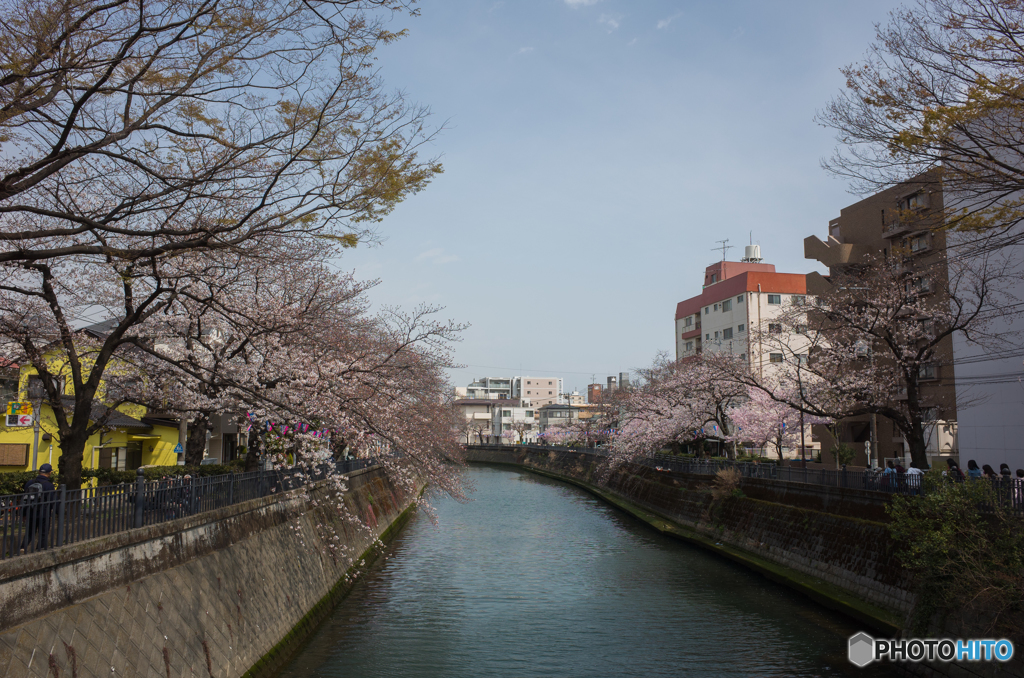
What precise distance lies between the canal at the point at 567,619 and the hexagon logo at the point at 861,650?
0.23 meters

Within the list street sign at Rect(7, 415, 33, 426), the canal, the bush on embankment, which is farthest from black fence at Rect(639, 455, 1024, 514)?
street sign at Rect(7, 415, 33, 426)

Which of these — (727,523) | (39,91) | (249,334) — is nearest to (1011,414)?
(727,523)

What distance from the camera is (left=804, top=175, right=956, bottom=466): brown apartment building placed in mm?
31219

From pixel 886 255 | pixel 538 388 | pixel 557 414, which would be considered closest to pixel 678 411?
pixel 886 255

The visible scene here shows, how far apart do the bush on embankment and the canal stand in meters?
2.19

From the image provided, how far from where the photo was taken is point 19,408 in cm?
2284

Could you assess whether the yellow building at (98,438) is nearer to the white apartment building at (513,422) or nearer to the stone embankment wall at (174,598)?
the stone embankment wall at (174,598)

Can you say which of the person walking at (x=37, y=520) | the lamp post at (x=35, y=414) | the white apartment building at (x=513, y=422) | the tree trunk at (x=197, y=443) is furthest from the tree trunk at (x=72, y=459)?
the white apartment building at (x=513, y=422)

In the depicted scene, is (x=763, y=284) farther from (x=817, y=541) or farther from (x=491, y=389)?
(x=491, y=389)

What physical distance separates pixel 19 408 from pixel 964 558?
86.6 ft

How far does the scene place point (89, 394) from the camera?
39.8ft

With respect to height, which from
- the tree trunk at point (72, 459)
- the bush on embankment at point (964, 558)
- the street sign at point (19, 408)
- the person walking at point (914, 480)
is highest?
the street sign at point (19, 408)

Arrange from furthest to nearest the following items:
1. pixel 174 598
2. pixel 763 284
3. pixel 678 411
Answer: pixel 763 284 → pixel 678 411 → pixel 174 598

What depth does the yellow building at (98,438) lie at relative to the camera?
23.6 m
